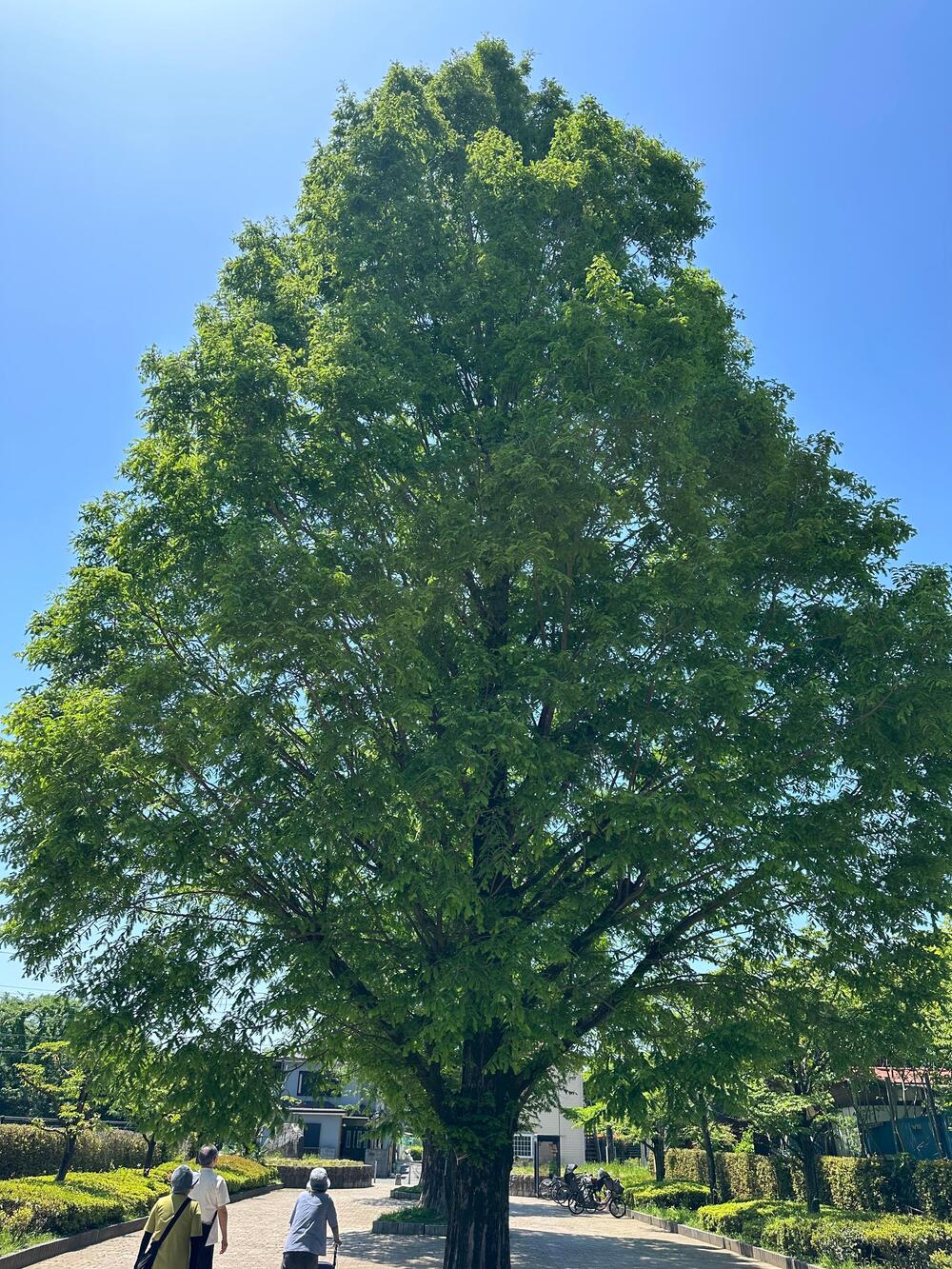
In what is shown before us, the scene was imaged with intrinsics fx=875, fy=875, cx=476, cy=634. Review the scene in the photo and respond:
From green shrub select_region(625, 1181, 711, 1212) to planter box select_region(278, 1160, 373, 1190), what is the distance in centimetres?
1361

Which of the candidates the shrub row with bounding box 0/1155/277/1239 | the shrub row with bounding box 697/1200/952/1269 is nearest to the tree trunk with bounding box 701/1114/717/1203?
the shrub row with bounding box 697/1200/952/1269

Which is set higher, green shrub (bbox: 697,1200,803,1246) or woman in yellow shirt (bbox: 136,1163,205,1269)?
woman in yellow shirt (bbox: 136,1163,205,1269)

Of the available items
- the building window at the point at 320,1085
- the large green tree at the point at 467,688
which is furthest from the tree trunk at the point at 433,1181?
the large green tree at the point at 467,688

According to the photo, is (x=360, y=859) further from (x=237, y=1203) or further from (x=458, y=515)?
(x=237, y=1203)

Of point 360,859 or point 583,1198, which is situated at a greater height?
point 360,859

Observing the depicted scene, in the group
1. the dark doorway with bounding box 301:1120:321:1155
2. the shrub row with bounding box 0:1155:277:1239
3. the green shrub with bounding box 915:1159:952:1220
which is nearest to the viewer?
the shrub row with bounding box 0:1155:277:1239

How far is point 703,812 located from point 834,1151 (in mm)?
29509

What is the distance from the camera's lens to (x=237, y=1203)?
28375 mm

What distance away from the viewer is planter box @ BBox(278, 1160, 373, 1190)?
39281 mm

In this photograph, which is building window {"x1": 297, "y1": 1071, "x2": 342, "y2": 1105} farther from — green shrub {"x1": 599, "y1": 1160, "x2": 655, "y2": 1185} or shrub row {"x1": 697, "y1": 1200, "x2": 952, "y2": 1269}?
green shrub {"x1": 599, "y1": 1160, "x2": 655, "y2": 1185}

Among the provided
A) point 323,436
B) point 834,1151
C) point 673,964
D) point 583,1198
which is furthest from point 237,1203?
point 323,436

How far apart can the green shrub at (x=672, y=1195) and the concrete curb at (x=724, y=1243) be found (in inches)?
30.9

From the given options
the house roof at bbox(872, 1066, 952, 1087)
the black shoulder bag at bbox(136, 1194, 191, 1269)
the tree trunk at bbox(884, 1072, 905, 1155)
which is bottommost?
the black shoulder bag at bbox(136, 1194, 191, 1269)

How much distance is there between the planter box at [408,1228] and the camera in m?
22.5
